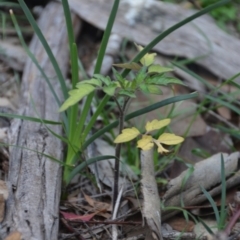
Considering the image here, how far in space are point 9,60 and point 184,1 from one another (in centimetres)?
124

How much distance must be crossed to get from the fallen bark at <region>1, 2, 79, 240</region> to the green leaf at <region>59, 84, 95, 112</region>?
38 centimetres

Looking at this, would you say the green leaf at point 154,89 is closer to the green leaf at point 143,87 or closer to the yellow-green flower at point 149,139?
the green leaf at point 143,87

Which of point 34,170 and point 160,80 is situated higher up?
point 160,80

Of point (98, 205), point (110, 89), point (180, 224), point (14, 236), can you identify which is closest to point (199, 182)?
point (180, 224)

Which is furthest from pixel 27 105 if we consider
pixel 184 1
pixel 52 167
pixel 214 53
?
pixel 184 1

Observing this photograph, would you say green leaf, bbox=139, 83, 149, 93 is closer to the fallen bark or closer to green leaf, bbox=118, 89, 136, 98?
green leaf, bbox=118, 89, 136, 98

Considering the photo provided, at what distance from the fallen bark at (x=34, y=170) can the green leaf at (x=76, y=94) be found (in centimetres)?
38

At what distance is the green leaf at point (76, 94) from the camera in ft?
4.67

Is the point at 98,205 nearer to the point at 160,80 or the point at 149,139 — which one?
the point at 149,139

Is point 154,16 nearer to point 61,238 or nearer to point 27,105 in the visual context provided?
point 27,105

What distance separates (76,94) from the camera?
1.44 metres

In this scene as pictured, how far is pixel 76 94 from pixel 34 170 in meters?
0.48

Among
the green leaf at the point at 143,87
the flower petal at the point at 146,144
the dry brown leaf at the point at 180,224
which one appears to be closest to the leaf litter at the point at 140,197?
the dry brown leaf at the point at 180,224

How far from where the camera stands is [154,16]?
294 centimetres
